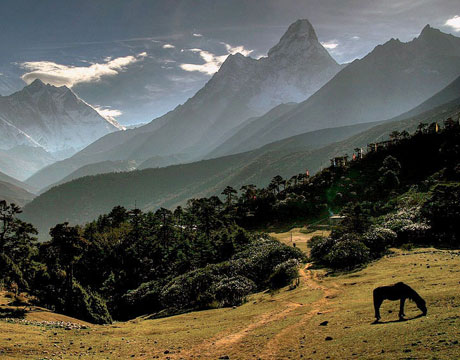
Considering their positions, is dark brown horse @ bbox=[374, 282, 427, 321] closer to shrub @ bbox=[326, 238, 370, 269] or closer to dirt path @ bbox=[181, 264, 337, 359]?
dirt path @ bbox=[181, 264, 337, 359]

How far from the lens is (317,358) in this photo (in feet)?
63.7

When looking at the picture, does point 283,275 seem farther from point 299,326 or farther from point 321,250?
point 299,326

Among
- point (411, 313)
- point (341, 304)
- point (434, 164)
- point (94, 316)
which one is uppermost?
point (434, 164)

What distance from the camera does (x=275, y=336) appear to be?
2578cm

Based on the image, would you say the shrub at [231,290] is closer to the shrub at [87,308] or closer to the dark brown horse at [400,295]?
the shrub at [87,308]

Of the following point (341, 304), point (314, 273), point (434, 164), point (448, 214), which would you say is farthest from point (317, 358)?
point (434, 164)

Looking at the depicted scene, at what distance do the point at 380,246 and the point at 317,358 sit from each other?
38049mm

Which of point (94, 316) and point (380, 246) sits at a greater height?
point (380, 246)

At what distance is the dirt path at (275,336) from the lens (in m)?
24.3

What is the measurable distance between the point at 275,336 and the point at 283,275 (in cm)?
2493

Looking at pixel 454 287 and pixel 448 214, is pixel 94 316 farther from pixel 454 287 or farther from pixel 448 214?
pixel 448 214

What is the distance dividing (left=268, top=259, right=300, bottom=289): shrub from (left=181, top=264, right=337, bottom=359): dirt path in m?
7.41

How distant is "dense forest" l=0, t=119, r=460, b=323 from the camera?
50.4 m

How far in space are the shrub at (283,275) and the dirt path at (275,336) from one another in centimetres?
741
